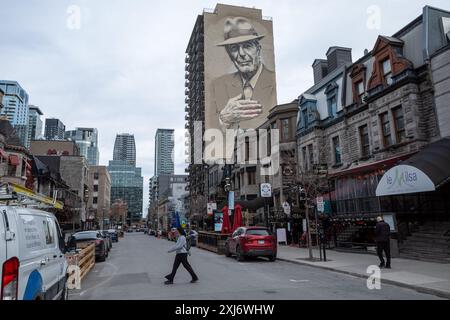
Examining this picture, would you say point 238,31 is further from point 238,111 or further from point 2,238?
point 2,238

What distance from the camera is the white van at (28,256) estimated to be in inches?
175

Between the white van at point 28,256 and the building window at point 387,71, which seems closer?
the white van at point 28,256

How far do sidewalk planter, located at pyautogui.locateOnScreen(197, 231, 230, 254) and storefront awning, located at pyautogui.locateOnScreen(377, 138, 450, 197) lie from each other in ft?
32.9

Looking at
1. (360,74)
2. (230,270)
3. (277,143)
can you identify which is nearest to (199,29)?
(277,143)

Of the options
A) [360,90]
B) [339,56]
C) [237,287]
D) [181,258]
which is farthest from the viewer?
[339,56]

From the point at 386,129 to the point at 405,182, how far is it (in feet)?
20.5

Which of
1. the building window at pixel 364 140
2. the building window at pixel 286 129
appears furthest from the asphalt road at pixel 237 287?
the building window at pixel 286 129

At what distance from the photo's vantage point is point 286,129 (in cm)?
3328

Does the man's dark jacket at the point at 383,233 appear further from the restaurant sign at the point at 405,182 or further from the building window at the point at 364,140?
the building window at the point at 364,140

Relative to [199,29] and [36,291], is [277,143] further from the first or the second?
[199,29]

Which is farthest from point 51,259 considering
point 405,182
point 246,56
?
point 246,56

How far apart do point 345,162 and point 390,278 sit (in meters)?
14.9

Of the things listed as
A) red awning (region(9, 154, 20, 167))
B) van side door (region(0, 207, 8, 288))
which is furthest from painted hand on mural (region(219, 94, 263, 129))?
van side door (region(0, 207, 8, 288))

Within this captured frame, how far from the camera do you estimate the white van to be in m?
4.45
